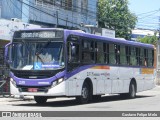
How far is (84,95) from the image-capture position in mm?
21016

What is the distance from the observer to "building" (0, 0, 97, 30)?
33434 mm

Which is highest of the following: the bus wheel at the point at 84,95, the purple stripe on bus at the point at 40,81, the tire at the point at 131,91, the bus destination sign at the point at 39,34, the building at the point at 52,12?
the building at the point at 52,12

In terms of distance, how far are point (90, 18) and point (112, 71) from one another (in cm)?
2189

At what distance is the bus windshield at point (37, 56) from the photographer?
1930cm

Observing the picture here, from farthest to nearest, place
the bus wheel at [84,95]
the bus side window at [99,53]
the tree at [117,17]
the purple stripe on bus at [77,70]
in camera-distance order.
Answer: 1. the tree at [117,17]
2. the bus side window at [99,53]
3. the bus wheel at [84,95]
4. the purple stripe on bus at [77,70]

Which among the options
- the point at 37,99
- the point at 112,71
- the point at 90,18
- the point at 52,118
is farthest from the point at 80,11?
the point at 52,118

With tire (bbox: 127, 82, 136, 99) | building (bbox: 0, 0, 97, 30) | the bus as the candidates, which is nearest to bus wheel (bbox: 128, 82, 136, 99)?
tire (bbox: 127, 82, 136, 99)

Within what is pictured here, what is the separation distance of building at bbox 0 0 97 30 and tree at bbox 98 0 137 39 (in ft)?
70.9

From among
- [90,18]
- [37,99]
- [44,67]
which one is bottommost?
[37,99]

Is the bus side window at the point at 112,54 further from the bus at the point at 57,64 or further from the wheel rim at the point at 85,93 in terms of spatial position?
the wheel rim at the point at 85,93

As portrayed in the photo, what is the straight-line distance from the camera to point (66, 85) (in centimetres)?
1934

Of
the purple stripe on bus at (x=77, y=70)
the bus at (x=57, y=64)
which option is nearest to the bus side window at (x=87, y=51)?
the bus at (x=57, y=64)

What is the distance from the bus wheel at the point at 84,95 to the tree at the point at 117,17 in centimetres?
4604

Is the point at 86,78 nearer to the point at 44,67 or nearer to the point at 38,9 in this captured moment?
the point at 44,67
